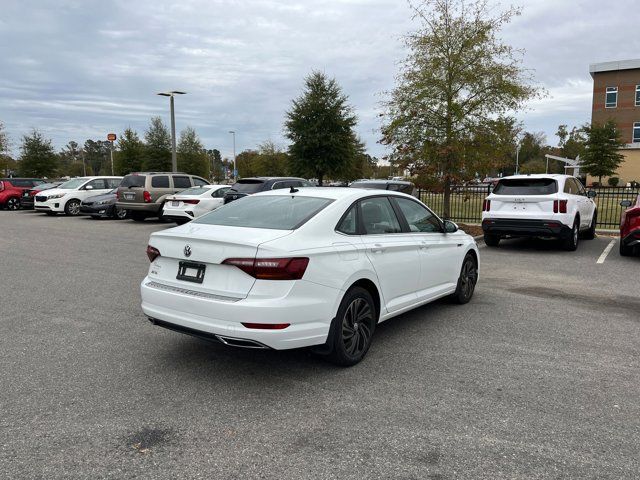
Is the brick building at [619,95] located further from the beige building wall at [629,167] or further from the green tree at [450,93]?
the green tree at [450,93]

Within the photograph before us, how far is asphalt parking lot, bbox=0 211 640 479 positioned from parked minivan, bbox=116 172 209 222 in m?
11.5

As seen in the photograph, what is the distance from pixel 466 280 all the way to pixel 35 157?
43.8 m

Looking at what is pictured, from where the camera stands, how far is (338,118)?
28.4m

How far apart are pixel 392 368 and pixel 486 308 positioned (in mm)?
2536

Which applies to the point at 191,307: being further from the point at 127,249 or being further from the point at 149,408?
the point at 127,249

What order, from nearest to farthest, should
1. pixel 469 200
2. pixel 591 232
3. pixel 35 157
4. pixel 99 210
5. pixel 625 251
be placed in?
pixel 625 251, pixel 591 232, pixel 469 200, pixel 99 210, pixel 35 157

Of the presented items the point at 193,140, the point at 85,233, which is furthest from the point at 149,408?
the point at 193,140

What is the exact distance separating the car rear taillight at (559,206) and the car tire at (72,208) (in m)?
19.0

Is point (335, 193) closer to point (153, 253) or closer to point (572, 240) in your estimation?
point (153, 253)

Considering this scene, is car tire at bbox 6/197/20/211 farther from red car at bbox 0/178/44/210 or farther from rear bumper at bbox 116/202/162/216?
rear bumper at bbox 116/202/162/216

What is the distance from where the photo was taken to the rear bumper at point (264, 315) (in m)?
3.66

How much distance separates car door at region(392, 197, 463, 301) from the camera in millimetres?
5379

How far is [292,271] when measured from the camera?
372cm

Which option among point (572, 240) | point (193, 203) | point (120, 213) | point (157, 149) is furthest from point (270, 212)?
point (157, 149)
